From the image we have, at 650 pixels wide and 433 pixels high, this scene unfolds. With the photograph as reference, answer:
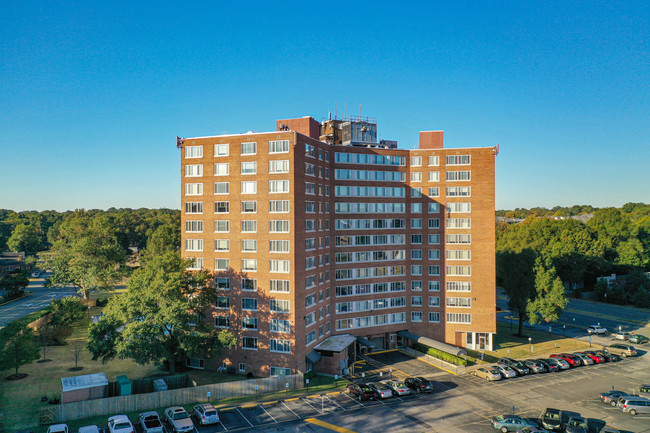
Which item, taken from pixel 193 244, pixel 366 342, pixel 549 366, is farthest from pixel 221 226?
pixel 549 366

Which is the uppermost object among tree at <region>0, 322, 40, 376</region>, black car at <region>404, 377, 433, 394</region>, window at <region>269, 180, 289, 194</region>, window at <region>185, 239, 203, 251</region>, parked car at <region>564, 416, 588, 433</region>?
window at <region>269, 180, 289, 194</region>

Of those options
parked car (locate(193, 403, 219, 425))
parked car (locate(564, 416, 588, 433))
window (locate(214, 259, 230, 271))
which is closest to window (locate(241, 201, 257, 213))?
window (locate(214, 259, 230, 271))

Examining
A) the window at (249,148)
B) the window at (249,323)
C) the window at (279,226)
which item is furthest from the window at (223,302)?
the window at (249,148)

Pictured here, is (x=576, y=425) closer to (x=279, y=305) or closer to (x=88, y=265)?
(x=279, y=305)

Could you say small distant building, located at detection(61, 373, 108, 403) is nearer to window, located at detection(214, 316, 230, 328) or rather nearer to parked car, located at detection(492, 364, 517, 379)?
window, located at detection(214, 316, 230, 328)

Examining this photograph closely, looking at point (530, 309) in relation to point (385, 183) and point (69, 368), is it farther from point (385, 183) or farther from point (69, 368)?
point (69, 368)
